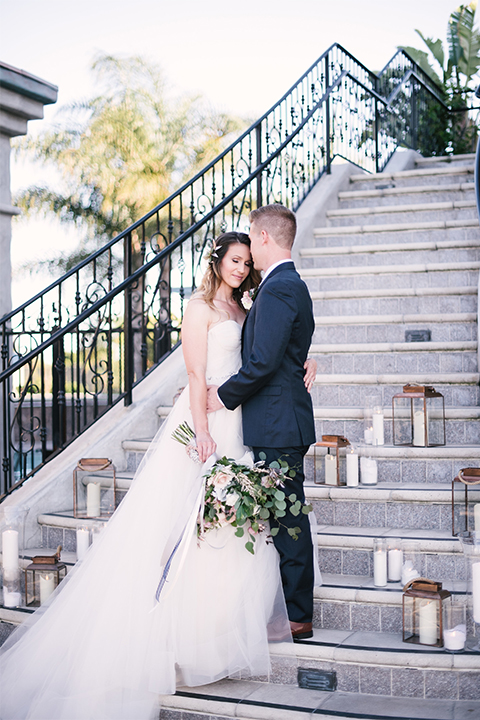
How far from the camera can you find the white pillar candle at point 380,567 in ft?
11.0

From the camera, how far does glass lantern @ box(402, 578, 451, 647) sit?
301cm

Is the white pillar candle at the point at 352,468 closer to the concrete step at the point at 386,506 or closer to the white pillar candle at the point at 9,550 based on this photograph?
the concrete step at the point at 386,506

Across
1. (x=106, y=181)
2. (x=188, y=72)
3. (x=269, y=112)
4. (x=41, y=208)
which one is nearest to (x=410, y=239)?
(x=269, y=112)

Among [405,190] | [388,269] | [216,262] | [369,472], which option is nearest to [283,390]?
[216,262]

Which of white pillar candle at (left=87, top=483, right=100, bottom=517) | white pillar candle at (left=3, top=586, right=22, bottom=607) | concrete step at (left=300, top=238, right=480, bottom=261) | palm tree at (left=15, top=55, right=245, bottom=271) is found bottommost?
white pillar candle at (left=3, top=586, right=22, bottom=607)

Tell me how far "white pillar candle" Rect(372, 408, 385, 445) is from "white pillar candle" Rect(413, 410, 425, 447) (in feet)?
0.64

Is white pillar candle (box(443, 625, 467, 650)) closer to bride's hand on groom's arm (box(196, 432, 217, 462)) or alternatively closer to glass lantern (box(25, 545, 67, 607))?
bride's hand on groom's arm (box(196, 432, 217, 462))

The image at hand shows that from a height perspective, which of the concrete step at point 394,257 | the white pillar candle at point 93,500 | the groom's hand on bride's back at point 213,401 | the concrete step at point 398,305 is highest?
the concrete step at point 394,257

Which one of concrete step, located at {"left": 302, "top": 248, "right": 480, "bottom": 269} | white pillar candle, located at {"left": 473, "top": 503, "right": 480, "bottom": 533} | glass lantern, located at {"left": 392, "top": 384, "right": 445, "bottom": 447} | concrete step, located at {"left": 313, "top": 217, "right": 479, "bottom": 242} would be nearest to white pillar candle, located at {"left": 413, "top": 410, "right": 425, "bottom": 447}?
glass lantern, located at {"left": 392, "top": 384, "right": 445, "bottom": 447}

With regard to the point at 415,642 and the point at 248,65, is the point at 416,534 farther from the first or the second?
the point at 248,65

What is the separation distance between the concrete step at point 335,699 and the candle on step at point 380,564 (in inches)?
15.7

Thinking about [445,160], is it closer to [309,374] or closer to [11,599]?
[309,374]

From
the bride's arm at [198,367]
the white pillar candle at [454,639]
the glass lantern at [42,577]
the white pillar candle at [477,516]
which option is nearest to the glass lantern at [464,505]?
the white pillar candle at [477,516]

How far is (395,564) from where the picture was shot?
11.2 ft
